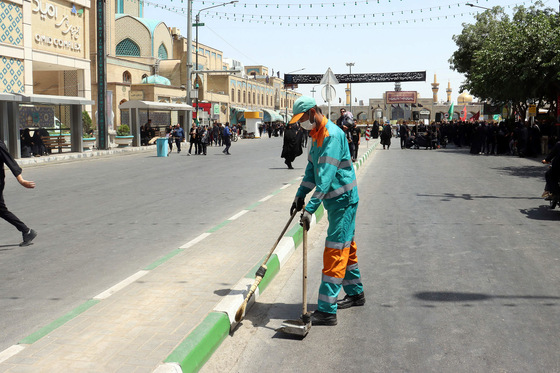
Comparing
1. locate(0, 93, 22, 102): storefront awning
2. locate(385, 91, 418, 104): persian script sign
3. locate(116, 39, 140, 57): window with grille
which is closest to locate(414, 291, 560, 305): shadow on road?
locate(0, 93, 22, 102): storefront awning

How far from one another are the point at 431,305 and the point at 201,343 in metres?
2.14

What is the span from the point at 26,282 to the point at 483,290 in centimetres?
426

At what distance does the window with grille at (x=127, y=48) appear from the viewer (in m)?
60.8

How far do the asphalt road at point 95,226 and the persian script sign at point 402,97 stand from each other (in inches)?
4365

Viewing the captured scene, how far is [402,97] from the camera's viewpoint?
126 m

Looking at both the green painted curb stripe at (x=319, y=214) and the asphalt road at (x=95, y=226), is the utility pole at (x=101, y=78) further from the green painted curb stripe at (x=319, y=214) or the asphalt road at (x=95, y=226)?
the green painted curb stripe at (x=319, y=214)

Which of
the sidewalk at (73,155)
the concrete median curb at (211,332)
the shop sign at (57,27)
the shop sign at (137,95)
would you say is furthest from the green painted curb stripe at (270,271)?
the shop sign at (137,95)

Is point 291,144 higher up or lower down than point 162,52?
lower down

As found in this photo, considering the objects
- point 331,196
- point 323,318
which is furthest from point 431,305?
point 331,196

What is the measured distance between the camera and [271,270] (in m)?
6.08

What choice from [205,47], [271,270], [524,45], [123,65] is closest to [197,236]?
[271,270]

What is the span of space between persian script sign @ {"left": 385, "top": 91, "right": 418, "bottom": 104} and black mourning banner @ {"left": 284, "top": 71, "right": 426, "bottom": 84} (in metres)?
50.9

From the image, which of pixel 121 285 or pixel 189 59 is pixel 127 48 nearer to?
pixel 189 59

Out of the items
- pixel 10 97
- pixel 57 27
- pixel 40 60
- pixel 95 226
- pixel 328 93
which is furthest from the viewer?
pixel 57 27
